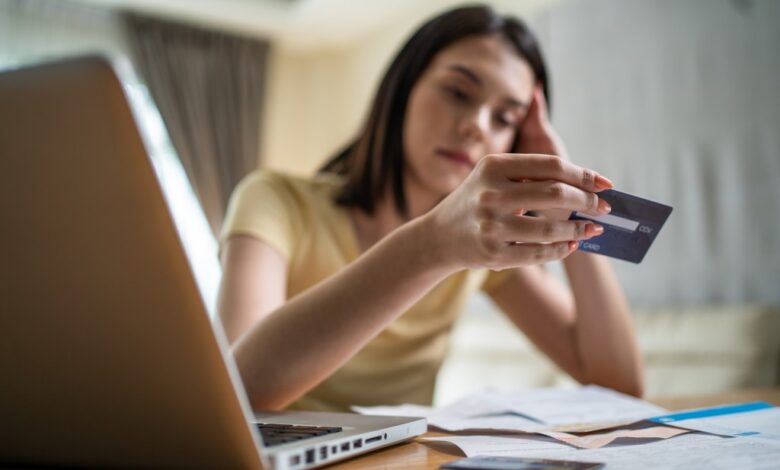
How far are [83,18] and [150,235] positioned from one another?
390 centimetres

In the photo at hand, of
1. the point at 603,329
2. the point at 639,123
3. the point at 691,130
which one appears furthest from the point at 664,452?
the point at 639,123

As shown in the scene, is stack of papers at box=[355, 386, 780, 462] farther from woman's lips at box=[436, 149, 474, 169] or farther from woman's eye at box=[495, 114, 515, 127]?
woman's eye at box=[495, 114, 515, 127]

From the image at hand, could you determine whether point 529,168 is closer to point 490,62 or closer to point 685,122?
point 490,62

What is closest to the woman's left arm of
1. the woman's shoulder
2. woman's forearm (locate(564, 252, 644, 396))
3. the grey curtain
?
woman's forearm (locate(564, 252, 644, 396))

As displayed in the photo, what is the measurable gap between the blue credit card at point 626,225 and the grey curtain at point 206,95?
3283 mm

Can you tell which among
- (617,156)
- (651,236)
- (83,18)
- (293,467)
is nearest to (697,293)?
(617,156)

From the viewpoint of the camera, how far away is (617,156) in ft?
8.11

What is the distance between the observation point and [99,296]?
1.25 feet

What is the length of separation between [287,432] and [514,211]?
262mm

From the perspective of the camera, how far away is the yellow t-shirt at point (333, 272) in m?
1.15

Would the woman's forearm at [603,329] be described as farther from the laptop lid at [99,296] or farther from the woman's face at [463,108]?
the laptop lid at [99,296]

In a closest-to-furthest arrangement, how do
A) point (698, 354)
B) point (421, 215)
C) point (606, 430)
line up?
point (606, 430) → point (421, 215) → point (698, 354)

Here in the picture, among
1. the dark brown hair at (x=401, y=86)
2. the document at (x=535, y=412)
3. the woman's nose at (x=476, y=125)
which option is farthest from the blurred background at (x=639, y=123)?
the document at (x=535, y=412)

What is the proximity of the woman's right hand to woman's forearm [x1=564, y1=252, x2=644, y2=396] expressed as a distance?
58cm
